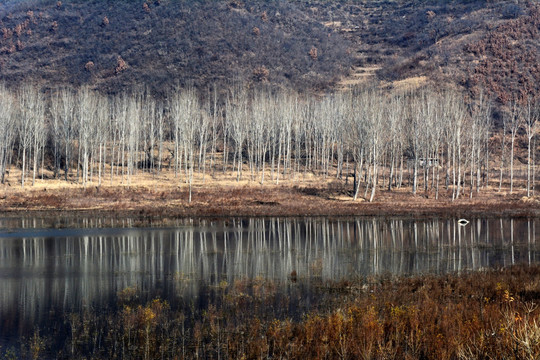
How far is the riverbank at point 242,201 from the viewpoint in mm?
46625

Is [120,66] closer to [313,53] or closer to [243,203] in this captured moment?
[313,53]

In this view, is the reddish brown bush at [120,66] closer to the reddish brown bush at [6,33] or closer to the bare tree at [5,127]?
the reddish brown bush at [6,33]

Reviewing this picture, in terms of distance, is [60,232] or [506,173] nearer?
[60,232]

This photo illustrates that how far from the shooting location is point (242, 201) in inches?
2098

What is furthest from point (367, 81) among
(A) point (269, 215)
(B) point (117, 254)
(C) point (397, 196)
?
(B) point (117, 254)

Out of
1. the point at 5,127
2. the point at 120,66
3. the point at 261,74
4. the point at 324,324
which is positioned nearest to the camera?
the point at 324,324

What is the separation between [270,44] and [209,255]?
111559 mm

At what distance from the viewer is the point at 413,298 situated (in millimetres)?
16703

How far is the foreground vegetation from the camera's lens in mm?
11820

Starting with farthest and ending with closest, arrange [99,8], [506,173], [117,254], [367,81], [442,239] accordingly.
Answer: [99,8]
[367,81]
[506,173]
[442,239]
[117,254]

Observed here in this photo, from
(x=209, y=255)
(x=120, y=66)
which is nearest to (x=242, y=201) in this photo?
(x=209, y=255)

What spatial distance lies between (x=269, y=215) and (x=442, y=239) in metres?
17.2

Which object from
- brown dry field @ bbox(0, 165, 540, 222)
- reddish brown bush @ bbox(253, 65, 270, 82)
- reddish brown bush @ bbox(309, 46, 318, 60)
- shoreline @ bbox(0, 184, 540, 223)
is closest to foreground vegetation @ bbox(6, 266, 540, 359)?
shoreline @ bbox(0, 184, 540, 223)

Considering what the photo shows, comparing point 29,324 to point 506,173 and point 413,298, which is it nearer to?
point 413,298
